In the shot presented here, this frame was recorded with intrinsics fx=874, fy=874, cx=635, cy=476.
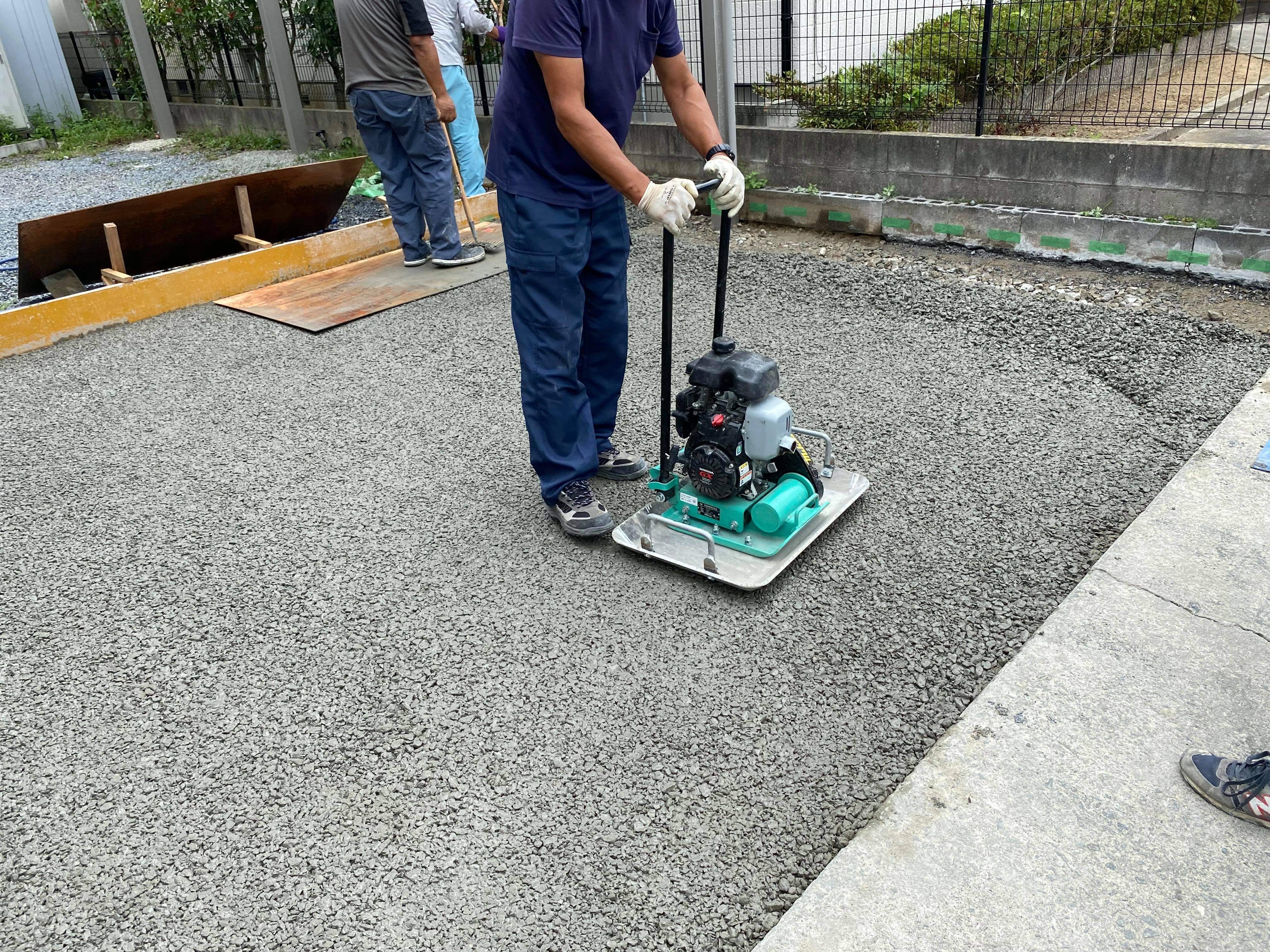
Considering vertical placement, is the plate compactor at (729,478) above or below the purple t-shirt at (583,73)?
below

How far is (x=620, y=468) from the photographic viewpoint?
10.6ft

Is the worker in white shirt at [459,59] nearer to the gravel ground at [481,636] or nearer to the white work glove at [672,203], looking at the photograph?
the gravel ground at [481,636]

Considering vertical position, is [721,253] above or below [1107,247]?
above

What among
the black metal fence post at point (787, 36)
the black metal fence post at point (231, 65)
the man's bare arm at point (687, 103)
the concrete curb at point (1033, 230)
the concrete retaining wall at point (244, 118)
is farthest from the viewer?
the black metal fence post at point (231, 65)

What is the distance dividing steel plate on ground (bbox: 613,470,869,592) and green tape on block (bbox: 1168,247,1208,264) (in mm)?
2857

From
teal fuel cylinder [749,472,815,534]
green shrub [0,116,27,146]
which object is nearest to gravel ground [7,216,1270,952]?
teal fuel cylinder [749,472,815,534]

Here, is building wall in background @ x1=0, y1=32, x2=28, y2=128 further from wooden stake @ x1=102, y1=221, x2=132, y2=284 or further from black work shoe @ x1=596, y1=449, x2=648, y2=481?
black work shoe @ x1=596, y1=449, x2=648, y2=481

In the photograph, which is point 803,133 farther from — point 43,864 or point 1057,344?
point 43,864

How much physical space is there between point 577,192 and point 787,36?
15.7ft

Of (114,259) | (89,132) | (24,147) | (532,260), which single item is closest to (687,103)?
(532,260)

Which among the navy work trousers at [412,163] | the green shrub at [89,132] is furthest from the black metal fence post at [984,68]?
the green shrub at [89,132]

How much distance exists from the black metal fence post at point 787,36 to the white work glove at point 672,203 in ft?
16.1

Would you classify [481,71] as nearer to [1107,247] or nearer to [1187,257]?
[1107,247]

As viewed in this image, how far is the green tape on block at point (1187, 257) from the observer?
4504 millimetres
